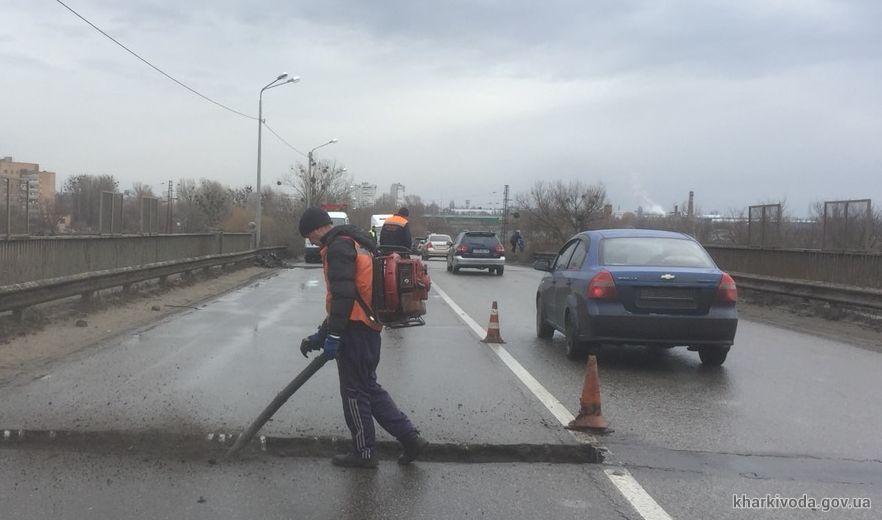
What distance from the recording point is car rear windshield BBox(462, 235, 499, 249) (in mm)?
26047

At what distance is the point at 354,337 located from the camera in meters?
4.53

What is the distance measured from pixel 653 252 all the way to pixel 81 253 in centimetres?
1037

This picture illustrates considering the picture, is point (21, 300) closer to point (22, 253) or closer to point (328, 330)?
point (22, 253)

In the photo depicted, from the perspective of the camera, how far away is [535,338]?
1027cm

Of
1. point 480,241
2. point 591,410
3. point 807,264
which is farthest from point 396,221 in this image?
point 480,241

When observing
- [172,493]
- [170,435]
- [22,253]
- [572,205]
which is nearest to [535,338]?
[170,435]

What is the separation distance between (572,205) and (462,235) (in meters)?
26.6

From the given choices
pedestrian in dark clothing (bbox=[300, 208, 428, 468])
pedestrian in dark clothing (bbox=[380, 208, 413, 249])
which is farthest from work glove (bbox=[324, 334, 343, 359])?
pedestrian in dark clothing (bbox=[380, 208, 413, 249])

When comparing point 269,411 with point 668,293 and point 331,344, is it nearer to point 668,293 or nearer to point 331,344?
point 331,344

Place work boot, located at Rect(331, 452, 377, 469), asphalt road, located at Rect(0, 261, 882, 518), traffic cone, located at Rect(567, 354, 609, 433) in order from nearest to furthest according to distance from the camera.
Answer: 1. asphalt road, located at Rect(0, 261, 882, 518)
2. work boot, located at Rect(331, 452, 377, 469)
3. traffic cone, located at Rect(567, 354, 609, 433)

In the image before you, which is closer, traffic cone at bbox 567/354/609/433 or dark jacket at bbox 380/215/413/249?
traffic cone at bbox 567/354/609/433

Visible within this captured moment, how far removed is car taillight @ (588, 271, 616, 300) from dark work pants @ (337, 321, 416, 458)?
144 inches

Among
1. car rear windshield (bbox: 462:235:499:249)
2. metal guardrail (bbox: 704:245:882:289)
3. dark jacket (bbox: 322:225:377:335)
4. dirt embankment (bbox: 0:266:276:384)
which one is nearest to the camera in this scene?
dark jacket (bbox: 322:225:377:335)

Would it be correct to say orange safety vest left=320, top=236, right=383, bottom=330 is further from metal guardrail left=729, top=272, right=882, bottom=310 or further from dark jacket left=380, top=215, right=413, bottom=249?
metal guardrail left=729, top=272, right=882, bottom=310
